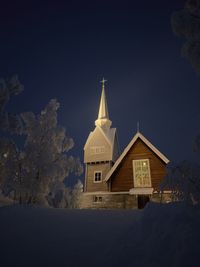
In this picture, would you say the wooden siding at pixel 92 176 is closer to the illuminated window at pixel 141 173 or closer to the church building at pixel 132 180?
the church building at pixel 132 180

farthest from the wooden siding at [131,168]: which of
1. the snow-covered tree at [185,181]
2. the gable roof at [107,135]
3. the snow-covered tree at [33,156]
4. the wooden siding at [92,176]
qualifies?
the snow-covered tree at [185,181]

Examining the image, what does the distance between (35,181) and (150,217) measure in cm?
1407

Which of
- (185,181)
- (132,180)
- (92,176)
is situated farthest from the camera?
(92,176)

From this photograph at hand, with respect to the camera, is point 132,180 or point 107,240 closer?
point 107,240

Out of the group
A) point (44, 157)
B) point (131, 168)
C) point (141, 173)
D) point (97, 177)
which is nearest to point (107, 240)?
point (44, 157)

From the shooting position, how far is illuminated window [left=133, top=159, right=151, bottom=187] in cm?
2267

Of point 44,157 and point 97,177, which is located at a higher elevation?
point 44,157

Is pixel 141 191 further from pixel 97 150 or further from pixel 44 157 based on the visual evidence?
pixel 44 157

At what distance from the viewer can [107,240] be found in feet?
22.7

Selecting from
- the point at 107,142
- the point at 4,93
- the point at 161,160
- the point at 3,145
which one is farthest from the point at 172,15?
the point at 107,142

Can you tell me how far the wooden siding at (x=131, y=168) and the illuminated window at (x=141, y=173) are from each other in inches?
12.4

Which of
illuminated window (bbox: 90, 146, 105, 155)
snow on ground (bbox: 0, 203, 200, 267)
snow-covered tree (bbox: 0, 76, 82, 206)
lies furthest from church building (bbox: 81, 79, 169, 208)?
snow on ground (bbox: 0, 203, 200, 267)

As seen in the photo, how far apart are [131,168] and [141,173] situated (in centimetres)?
107

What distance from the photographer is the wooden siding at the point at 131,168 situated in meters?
22.5
